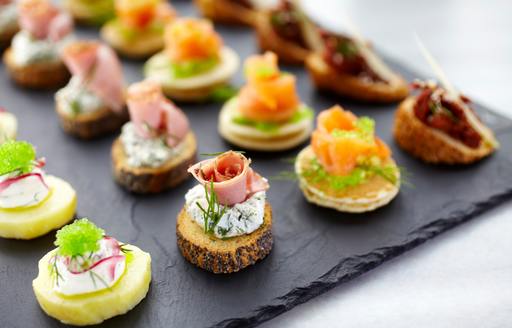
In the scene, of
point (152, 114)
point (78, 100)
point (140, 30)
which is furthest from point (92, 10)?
point (152, 114)

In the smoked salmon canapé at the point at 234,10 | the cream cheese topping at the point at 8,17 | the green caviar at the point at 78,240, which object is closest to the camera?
the green caviar at the point at 78,240

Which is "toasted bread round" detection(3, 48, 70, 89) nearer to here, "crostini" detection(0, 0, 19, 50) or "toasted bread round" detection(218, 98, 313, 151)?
"crostini" detection(0, 0, 19, 50)

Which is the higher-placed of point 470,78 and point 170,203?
point 470,78

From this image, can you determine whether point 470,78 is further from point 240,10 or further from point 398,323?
point 398,323

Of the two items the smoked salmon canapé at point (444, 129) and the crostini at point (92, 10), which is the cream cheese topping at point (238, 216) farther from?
the crostini at point (92, 10)

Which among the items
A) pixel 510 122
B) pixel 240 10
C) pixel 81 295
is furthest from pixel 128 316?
pixel 240 10

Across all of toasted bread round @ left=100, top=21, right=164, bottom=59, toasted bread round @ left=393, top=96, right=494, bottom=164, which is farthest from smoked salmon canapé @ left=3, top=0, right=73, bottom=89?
toasted bread round @ left=393, top=96, right=494, bottom=164

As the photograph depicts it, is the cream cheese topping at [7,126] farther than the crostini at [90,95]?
No

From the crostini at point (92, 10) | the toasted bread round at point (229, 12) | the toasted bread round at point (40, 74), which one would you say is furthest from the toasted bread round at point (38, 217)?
the toasted bread round at point (229, 12)
